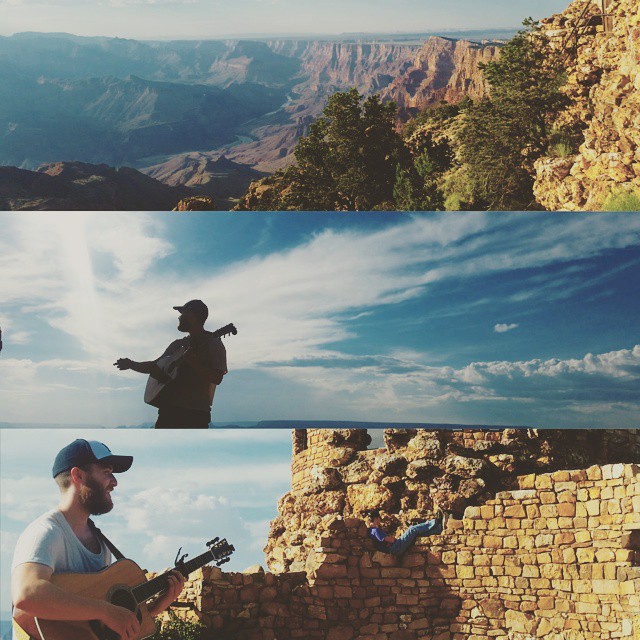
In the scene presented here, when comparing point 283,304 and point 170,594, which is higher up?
point 283,304

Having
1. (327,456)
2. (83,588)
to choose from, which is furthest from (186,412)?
(83,588)

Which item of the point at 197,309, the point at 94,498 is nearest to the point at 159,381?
the point at 197,309

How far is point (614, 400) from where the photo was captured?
13.3 meters

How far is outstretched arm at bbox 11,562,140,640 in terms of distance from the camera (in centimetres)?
616

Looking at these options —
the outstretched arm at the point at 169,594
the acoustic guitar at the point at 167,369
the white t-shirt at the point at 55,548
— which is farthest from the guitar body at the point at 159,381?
the white t-shirt at the point at 55,548

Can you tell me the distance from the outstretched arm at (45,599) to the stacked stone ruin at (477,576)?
6917 millimetres

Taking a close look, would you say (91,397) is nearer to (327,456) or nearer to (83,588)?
(327,456)

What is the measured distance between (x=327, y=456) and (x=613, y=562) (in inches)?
178

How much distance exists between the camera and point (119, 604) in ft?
22.6

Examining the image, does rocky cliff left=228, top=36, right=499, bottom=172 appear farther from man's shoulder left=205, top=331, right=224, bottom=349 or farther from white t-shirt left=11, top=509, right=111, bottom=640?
white t-shirt left=11, top=509, right=111, bottom=640

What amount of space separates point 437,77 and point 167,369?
63.0m

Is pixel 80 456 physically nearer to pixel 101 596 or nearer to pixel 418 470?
pixel 101 596

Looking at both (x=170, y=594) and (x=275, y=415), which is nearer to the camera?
(x=170, y=594)

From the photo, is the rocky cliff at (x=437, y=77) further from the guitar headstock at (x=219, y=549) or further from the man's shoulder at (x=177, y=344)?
the guitar headstock at (x=219, y=549)
